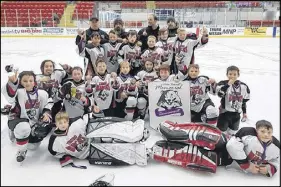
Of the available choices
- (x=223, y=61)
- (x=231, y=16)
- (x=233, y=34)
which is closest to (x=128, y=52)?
(x=223, y=61)

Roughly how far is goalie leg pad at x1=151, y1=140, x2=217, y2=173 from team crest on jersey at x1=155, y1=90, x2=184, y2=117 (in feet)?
1.90

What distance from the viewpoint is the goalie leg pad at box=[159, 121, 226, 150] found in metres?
2.02

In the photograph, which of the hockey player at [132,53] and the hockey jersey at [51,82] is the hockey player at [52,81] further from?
the hockey player at [132,53]

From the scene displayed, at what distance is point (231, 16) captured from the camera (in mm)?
11055

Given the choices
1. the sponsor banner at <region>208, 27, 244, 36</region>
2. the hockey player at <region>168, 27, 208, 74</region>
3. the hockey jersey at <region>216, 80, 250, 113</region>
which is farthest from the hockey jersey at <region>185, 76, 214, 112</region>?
the sponsor banner at <region>208, 27, 244, 36</region>

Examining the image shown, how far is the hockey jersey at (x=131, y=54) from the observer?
3.34m

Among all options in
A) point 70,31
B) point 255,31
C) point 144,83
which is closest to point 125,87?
point 144,83

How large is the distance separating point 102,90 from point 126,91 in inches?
8.1

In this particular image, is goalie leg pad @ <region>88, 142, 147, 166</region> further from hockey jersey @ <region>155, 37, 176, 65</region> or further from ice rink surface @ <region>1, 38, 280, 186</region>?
hockey jersey @ <region>155, 37, 176, 65</region>

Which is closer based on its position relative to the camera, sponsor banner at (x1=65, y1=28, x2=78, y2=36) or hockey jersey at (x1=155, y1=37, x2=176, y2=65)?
hockey jersey at (x1=155, y1=37, x2=176, y2=65)

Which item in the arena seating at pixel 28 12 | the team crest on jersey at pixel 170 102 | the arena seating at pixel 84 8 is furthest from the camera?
the arena seating at pixel 84 8

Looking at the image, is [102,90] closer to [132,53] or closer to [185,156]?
[132,53]

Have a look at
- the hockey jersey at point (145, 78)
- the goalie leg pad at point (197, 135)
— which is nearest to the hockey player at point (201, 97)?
the hockey jersey at point (145, 78)

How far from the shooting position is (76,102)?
2.61 meters
